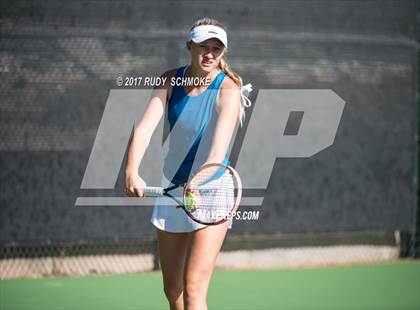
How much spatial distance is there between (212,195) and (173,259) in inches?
15.5

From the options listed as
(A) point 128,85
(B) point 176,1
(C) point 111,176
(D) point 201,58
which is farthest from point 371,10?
(D) point 201,58

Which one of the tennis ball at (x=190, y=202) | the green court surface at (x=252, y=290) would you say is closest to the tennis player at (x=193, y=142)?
the tennis ball at (x=190, y=202)

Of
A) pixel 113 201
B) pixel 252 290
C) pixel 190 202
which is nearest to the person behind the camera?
pixel 190 202

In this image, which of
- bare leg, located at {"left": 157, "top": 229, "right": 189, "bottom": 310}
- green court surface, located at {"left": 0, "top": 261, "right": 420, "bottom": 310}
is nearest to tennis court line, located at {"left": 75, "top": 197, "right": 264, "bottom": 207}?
green court surface, located at {"left": 0, "top": 261, "right": 420, "bottom": 310}

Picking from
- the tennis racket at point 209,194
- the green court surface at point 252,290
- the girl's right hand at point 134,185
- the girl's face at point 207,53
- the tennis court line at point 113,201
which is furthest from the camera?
the tennis court line at point 113,201

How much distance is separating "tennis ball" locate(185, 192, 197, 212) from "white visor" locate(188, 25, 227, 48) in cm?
71

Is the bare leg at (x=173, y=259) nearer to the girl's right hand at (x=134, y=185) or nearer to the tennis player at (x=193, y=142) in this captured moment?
the tennis player at (x=193, y=142)

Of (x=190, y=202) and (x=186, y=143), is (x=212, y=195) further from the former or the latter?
(x=186, y=143)

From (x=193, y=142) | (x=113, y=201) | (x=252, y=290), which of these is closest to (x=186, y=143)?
(x=193, y=142)

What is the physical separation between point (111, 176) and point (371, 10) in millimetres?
2713

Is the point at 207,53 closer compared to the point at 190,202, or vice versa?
the point at 190,202

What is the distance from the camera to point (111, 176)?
20.9 ft

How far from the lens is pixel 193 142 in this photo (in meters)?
3.81

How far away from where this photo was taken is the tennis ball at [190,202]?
3643 mm
